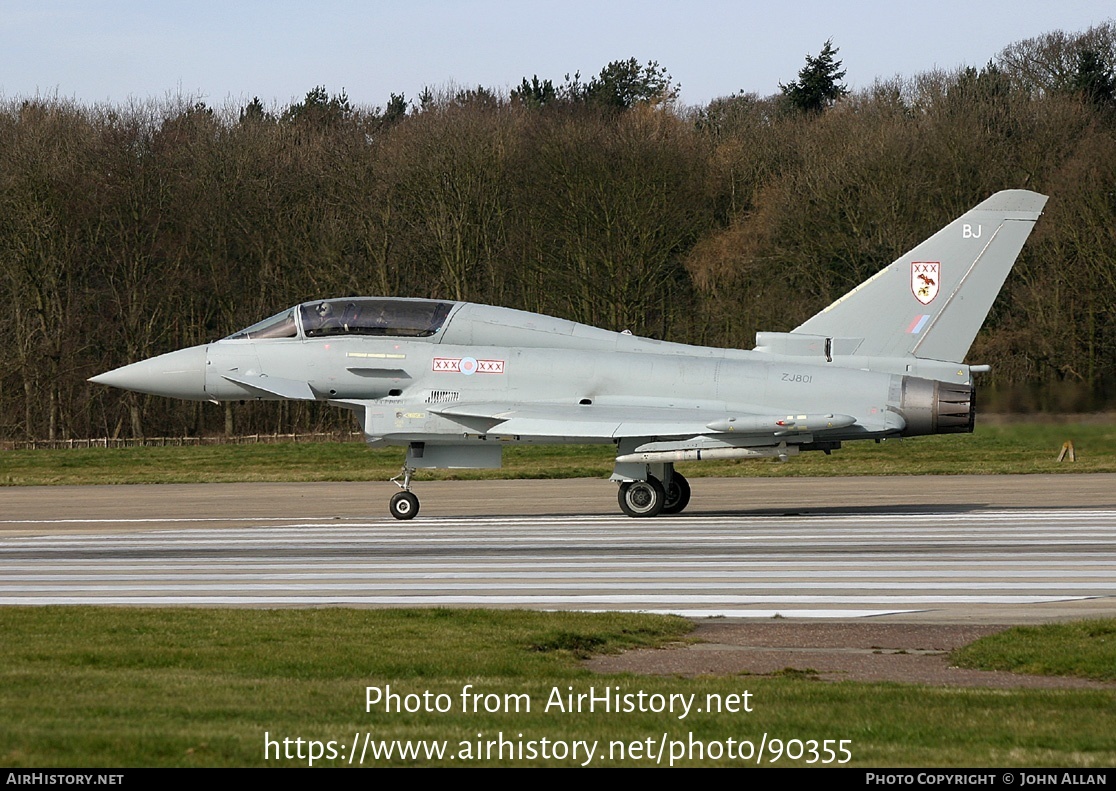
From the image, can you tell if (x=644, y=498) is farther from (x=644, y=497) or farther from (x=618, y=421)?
(x=618, y=421)

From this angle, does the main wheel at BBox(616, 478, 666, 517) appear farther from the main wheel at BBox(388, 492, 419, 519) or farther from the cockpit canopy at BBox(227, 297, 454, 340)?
the cockpit canopy at BBox(227, 297, 454, 340)

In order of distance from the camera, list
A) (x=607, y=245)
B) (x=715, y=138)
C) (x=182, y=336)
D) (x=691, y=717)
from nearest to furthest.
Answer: (x=691, y=717) → (x=607, y=245) → (x=182, y=336) → (x=715, y=138)

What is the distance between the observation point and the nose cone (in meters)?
22.2

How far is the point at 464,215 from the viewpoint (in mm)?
50000

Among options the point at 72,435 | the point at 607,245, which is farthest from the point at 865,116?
the point at 72,435

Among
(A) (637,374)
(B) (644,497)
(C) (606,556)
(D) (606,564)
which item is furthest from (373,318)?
(D) (606,564)

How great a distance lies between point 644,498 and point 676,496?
33.6 inches

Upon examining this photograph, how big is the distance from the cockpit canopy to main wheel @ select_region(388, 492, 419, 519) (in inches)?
103

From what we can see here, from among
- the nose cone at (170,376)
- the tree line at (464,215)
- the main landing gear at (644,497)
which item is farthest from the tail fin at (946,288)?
the tree line at (464,215)

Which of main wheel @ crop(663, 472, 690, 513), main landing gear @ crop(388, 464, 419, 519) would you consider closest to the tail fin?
main wheel @ crop(663, 472, 690, 513)

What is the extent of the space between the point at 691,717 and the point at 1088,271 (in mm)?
36189

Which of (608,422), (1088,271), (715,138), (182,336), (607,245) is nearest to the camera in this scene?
(608,422)
